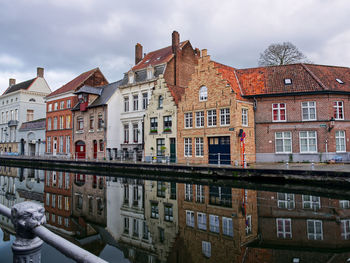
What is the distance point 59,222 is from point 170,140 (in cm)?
1826

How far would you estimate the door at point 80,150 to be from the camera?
37.0 m

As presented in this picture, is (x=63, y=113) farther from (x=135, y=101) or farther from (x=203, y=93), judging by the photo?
(x=203, y=93)

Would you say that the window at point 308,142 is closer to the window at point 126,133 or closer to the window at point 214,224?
the window at point 214,224

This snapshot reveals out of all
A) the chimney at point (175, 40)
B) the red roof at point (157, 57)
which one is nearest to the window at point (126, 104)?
the red roof at point (157, 57)

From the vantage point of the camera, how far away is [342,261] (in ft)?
19.6

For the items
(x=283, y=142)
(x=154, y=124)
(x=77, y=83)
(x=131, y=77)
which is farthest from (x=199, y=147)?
(x=77, y=83)

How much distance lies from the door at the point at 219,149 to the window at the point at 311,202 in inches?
410

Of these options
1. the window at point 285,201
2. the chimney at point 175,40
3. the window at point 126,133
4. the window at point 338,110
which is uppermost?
the chimney at point 175,40

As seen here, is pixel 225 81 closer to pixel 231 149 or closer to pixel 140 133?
pixel 231 149

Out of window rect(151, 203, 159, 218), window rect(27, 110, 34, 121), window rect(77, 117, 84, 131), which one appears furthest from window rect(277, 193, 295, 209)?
window rect(27, 110, 34, 121)

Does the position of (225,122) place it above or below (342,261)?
above

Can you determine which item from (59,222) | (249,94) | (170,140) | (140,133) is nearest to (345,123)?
(249,94)

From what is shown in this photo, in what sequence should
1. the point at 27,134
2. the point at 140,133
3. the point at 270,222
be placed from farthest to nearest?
1. the point at 27,134
2. the point at 140,133
3. the point at 270,222

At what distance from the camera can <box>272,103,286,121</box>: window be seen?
24156mm
